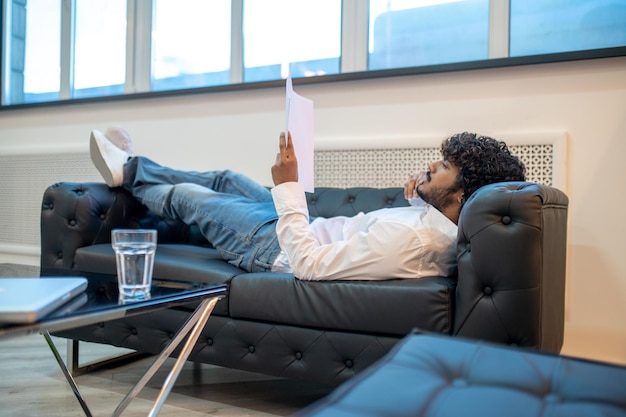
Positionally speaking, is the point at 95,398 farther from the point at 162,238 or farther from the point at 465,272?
the point at 465,272

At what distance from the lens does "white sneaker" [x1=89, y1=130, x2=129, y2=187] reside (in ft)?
6.20

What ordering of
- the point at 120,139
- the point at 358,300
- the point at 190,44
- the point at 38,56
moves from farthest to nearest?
the point at 38,56 → the point at 190,44 → the point at 120,139 → the point at 358,300

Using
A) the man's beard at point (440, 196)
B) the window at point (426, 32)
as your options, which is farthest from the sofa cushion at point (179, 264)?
the window at point (426, 32)

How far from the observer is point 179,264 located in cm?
153

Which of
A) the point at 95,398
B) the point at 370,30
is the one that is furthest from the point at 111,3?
the point at 95,398

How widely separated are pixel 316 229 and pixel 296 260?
352 mm

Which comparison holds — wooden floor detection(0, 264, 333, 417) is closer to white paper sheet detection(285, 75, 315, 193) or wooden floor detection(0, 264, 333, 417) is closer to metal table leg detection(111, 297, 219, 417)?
metal table leg detection(111, 297, 219, 417)

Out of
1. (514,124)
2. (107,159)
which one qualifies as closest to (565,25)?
(514,124)

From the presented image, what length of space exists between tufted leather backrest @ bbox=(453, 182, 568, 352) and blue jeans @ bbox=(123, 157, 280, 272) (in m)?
0.61

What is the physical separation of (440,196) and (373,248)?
34 centimetres

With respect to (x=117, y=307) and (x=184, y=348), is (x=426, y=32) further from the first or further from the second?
(x=117, y=307)

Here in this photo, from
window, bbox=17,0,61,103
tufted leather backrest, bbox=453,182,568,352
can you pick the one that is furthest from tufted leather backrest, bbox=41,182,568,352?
window, bbox=17,0,61,103

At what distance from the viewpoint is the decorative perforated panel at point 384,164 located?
6.41 feet

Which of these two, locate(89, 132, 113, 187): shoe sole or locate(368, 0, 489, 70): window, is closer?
locate(89, 132, 113, 187): shoe sole
